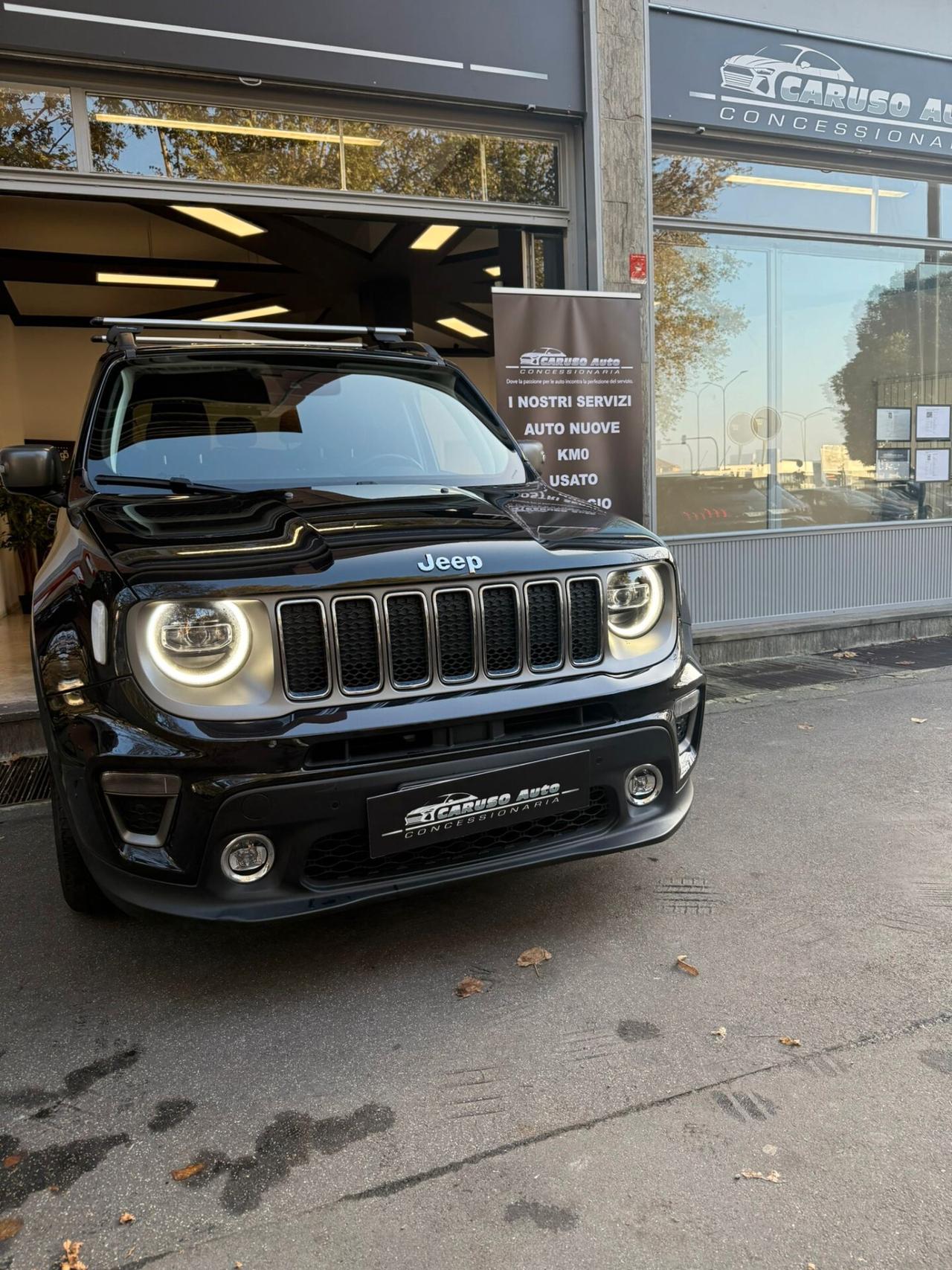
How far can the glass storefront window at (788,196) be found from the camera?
25.7ft

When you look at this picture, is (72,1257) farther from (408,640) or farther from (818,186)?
(818,186)

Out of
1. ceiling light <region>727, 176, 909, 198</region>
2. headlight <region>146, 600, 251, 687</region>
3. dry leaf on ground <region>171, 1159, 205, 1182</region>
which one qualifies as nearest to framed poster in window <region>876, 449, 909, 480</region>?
ceiling light <region>727, 176, 909, 198</region>

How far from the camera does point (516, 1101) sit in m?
2.33

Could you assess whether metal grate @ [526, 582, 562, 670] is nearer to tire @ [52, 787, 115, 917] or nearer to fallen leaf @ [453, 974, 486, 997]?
fallen leaf @ [453, 974, 486, 997]

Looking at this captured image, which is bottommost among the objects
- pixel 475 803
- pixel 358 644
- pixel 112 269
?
pixel 475 803

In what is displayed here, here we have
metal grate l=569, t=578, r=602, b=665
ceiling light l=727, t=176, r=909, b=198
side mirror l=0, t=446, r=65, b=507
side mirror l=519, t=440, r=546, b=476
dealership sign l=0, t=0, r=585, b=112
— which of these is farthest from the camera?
ceiling light l=727, t=176, r=909, b=198

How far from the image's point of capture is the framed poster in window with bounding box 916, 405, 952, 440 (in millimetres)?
9281

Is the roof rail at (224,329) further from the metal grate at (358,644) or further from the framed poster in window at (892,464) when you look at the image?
the framed poster in window at (892,464)

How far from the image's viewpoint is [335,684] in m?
2.58

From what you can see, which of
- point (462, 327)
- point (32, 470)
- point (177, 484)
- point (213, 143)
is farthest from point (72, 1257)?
point (462, 327)

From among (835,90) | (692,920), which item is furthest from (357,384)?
(835,90)

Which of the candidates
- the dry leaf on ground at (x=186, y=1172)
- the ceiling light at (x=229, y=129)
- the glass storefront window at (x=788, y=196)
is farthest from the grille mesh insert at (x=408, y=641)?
the glass storefront window at (x=788, y=196)

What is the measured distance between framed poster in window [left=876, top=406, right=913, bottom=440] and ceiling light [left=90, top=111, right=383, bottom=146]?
553 cm

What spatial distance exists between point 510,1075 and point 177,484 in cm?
223
